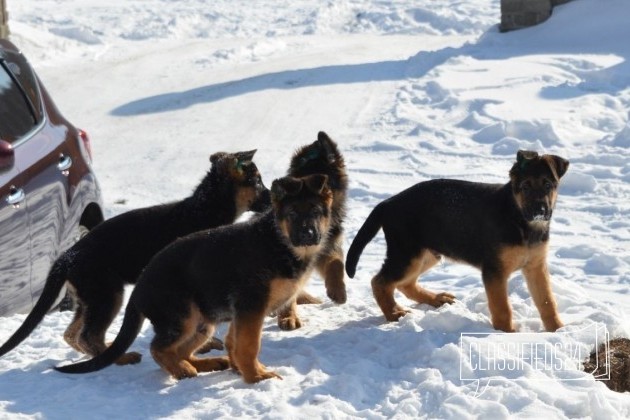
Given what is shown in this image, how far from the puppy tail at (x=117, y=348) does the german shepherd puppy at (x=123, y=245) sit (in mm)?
421

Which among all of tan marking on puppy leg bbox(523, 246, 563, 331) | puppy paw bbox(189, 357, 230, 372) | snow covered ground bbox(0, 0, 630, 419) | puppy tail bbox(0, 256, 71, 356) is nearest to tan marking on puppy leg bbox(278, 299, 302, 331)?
snow covered ground bbox(0, 0, 630, 419)

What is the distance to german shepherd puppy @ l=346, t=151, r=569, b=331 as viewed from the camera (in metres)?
7.77

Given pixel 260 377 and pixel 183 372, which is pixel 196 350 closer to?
pixel 183 372

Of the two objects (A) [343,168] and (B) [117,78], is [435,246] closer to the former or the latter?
(A) [343,168]

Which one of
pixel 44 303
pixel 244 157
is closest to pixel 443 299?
pixel 244 157

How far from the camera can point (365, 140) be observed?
1528 centimetres

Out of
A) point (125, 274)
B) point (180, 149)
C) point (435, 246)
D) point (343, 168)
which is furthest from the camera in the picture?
point (180, 149)

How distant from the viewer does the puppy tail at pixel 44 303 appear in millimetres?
7086

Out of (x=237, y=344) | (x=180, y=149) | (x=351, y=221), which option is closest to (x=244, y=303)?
(x=237, y=344)

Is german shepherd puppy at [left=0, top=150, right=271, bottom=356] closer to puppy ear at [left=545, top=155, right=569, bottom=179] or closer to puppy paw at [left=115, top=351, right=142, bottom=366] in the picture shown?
puppy paw at [left=115, top=351, right=142, bottom=366]

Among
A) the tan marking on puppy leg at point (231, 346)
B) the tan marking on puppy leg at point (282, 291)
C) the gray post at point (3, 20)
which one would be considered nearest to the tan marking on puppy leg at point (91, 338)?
the tan marking on puppy leg at point (231, 346)

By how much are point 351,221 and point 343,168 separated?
333cm

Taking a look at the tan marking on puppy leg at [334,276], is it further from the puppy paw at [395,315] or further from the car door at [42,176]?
the car door at [42,176]

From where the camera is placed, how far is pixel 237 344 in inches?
268
